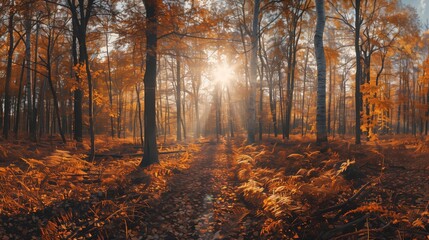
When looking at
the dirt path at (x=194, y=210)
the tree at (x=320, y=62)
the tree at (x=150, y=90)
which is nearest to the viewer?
the dirt path at (x=194, y=210)

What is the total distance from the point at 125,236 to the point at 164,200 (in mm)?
1550

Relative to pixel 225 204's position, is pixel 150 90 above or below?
above

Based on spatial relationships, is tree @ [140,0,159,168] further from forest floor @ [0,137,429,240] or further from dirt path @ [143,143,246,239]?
forest floor @ [0,137,429,240]

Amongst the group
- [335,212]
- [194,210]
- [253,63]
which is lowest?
[194,210]

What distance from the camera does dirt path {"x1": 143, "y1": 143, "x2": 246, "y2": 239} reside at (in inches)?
162

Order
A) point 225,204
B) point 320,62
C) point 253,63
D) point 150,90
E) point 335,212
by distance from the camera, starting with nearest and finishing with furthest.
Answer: point 335,212 < point 225,204 < point 320,62 < point 150,90 < point 253,63

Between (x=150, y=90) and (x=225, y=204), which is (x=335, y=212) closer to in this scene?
(x=225, y=204)

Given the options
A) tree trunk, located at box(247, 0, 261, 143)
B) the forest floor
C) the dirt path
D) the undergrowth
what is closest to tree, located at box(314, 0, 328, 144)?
the forest floor

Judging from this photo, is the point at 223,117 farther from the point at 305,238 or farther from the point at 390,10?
the point at 305,238

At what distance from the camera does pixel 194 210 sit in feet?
16.5

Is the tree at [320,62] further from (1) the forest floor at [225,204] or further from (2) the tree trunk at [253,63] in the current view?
(2) the tree trunk at [253,63]

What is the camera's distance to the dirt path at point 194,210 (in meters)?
4.12

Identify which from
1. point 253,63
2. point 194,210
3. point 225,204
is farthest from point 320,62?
point 194,210

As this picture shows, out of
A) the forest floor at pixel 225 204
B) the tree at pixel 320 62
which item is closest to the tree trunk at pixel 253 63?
the tree at pixel 320 62
